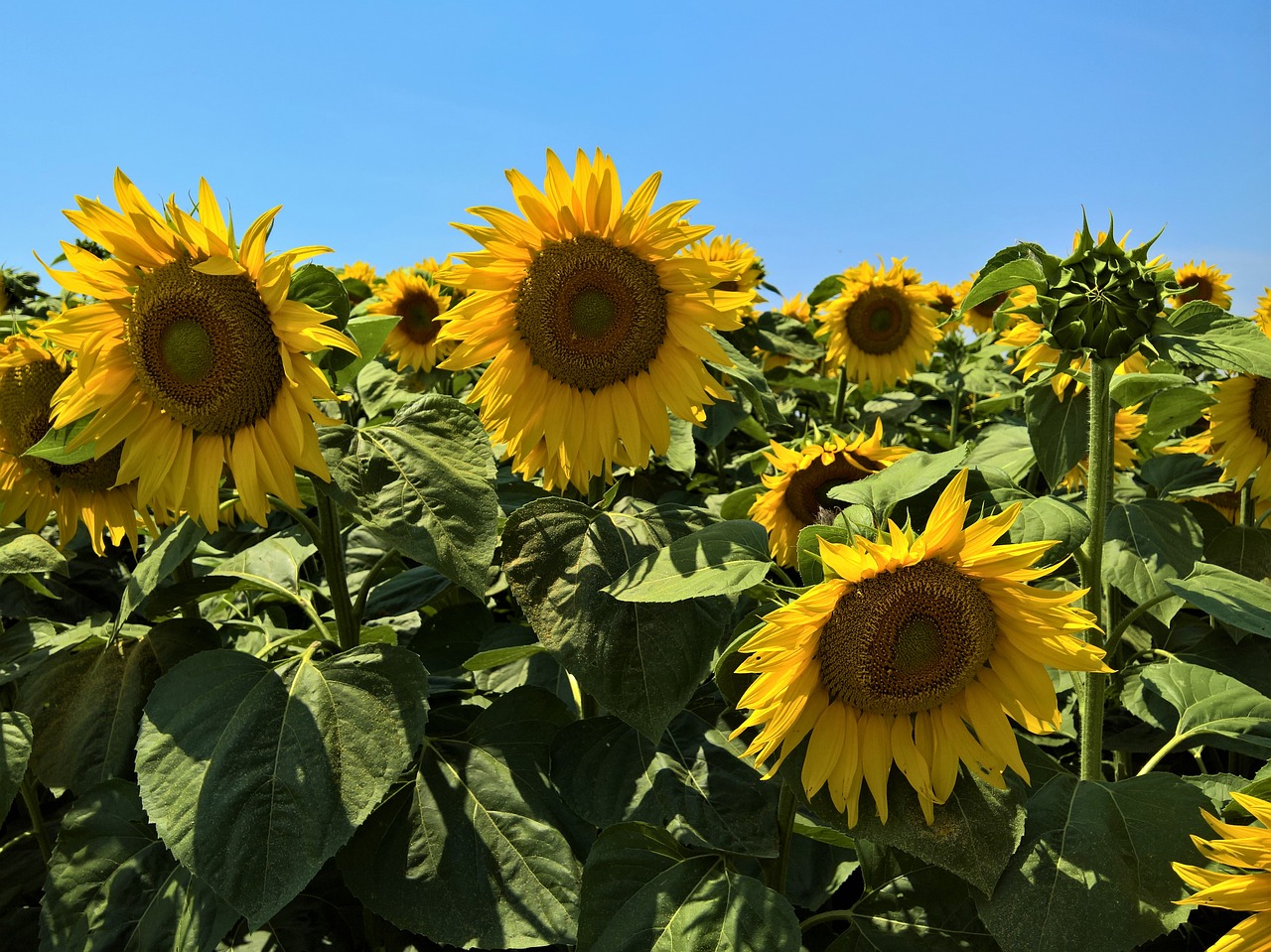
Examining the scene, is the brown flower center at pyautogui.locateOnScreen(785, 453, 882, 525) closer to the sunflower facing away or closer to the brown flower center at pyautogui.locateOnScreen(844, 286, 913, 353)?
the sunflower facing away

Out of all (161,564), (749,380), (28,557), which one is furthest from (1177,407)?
(28,557)

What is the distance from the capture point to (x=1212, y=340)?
1.82 meters

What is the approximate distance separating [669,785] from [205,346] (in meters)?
1.23

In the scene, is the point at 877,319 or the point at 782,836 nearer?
the point at 782,836

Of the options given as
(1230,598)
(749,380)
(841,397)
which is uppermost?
(841,397)

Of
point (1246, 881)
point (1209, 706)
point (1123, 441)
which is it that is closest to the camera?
point (1246, 881)

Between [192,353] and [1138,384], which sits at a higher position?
[1138,384]

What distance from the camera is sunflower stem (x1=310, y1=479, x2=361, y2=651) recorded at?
204cm

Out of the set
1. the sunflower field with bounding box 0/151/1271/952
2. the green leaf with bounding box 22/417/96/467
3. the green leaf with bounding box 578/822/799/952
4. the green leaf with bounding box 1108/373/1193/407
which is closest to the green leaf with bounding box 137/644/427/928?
the sunflower field with bounding box 0/151/1271/952

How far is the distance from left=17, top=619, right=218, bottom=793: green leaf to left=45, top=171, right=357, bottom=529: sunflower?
1.60 ft

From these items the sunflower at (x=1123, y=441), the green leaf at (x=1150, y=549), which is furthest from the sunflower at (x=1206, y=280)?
the green leaf at (x=1150, y=549)

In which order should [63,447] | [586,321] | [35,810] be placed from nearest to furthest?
[63,447] < [586,321] < [35,810]

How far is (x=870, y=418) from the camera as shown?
455 centimetres

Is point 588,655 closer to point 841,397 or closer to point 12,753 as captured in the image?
point 12,753
